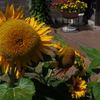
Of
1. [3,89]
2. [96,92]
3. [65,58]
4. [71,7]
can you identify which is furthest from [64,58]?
[71,7]

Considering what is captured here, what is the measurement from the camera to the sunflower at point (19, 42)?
3.18 ft

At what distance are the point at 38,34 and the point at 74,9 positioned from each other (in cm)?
798

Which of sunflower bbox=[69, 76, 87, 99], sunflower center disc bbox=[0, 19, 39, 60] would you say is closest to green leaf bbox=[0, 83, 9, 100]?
sunflower center disc bbox=[0, 19, 39, 60]

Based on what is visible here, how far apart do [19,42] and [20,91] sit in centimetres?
22

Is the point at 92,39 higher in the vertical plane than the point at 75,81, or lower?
lower

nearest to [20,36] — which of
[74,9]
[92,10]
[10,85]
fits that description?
[10,85]

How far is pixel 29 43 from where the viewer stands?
99cm

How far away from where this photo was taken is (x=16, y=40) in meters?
0.96

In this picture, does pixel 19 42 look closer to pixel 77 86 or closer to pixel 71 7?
pixel 77 86

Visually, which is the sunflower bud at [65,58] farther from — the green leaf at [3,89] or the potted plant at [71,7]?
the potted plant at [71,7]

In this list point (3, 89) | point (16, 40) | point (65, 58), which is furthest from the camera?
point (65, 58)

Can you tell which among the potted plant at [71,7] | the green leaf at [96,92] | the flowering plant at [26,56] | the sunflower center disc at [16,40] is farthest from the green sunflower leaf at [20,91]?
the potted plant at [71,7]

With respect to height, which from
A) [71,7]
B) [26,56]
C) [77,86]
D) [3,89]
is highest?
[26,56]

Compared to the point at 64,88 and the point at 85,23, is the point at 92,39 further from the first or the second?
the point at 64,88
